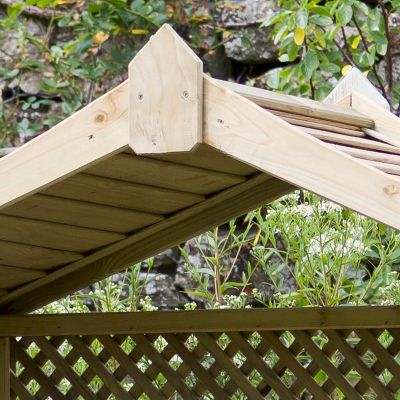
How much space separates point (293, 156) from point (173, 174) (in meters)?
0.60

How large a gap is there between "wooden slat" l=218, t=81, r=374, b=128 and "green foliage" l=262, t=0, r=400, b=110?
1.35 m

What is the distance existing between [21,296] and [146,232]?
1.87 feet

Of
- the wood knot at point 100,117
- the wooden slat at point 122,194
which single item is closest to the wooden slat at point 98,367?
the wooden slat at point 122,194

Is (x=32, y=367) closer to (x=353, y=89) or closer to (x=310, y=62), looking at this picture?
(x=353, y=89)

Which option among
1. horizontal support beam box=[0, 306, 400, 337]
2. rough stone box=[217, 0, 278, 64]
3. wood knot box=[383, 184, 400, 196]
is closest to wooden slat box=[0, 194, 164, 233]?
horizontal support beam box=[0, 306, 400, 337]

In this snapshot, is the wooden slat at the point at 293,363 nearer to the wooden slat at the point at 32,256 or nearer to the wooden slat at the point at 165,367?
the wooden slat at the point at 165,367

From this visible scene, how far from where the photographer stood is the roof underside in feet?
6.42

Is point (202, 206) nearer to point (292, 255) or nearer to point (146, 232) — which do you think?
point (146, 232)

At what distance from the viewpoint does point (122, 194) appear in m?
2.39

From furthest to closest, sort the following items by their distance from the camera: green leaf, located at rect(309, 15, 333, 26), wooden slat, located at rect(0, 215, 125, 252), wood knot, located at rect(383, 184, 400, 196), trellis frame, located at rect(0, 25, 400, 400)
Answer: green leaf, located at rect(309, 15, 333, 26) < wooden slat, located at rect(0, 215, 125, 252) < trellis frame, located at rect(0, 25, 400, 400) < wood knot, located at rect(383, 184, 400, 196)

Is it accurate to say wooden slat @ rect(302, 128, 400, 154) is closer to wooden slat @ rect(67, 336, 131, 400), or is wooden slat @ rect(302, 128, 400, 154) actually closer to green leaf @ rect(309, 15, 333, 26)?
wooden slat @ rect(67, 336, 131, 400)

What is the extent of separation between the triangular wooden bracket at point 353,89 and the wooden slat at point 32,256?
0.81 meters

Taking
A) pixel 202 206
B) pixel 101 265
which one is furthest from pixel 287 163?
pixel 101 265

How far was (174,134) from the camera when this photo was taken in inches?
72.9
